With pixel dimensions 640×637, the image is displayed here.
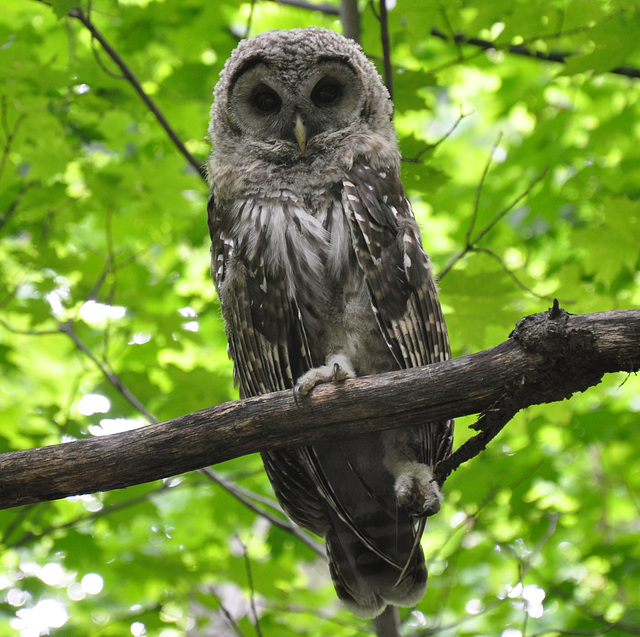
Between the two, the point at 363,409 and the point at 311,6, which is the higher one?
the point at 311,6

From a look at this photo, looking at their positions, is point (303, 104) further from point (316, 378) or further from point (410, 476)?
point (410, 476)

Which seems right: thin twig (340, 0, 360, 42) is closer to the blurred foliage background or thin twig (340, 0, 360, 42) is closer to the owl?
the blurred foliage background

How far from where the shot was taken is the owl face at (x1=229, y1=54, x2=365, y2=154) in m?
3.15

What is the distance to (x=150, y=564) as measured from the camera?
12.6 feet

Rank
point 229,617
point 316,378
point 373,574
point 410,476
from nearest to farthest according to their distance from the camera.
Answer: point 316,378, point 410,476, point 373,574, point 229,617

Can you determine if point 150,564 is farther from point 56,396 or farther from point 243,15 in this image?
point 243,15

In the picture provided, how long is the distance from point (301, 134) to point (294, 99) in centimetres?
25

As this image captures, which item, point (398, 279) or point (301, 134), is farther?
point (301, 134)

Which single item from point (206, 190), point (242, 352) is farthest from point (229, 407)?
point (206, 190)

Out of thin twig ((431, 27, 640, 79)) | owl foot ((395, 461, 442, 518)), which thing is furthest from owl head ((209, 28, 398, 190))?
owl foot ((395, 461, 442, 518))

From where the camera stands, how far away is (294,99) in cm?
315

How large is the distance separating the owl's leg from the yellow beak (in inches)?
53.5

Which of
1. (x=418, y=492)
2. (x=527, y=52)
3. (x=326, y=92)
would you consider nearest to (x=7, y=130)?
(x=326, y=92)

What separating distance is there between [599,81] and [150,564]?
5.02 metres
